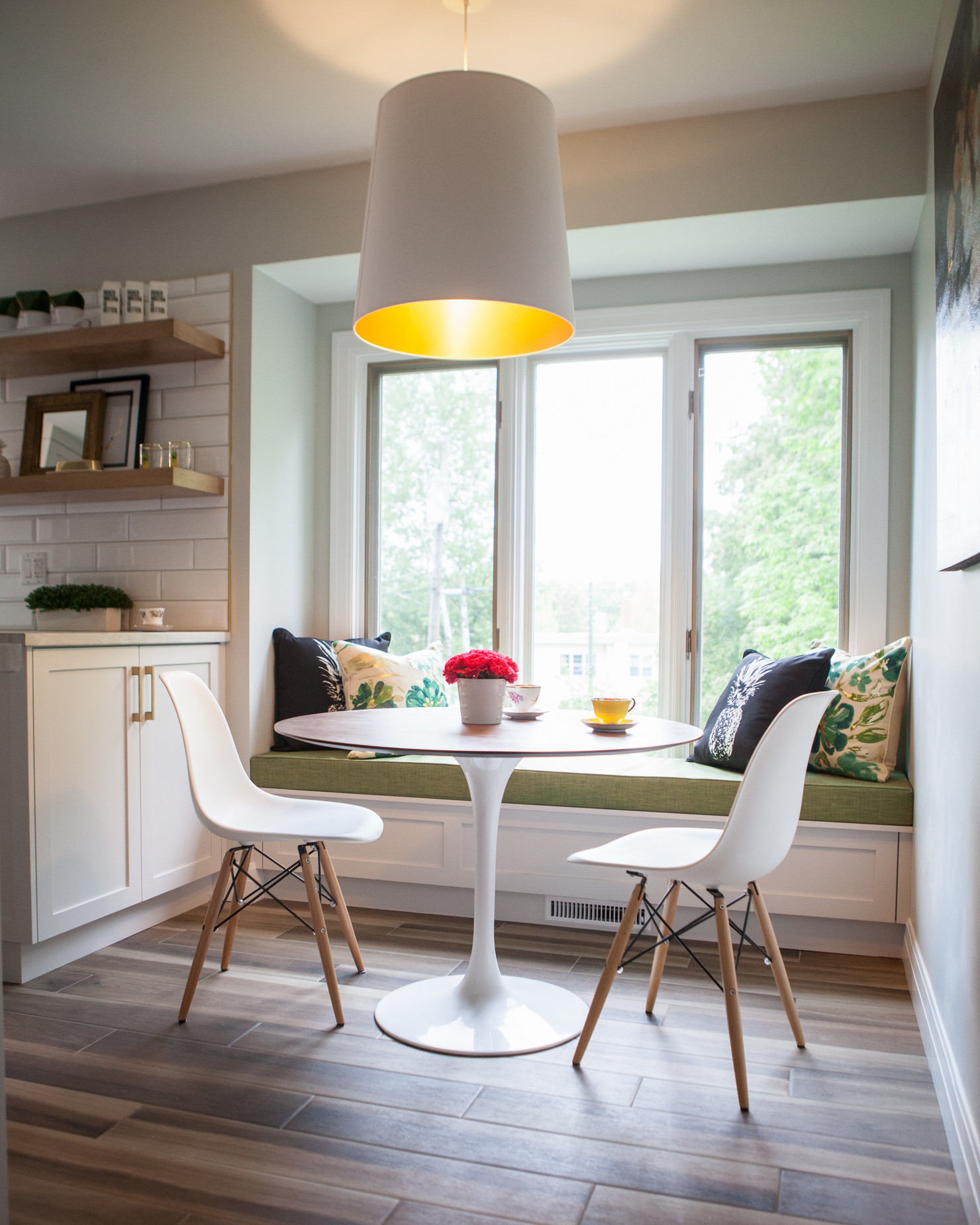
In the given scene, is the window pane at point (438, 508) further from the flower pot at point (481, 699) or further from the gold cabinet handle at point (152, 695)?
the flower pot at point (481, 699)

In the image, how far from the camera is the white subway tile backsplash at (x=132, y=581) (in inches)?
140

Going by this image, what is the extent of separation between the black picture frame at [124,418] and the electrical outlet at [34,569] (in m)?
0.48

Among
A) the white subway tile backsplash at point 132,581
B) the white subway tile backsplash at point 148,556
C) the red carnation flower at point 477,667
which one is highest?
the white subway tile backsplash at point 148,556

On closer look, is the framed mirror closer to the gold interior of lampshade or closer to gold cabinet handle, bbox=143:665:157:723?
gold cabinet handle, bbox=143:665:157:723

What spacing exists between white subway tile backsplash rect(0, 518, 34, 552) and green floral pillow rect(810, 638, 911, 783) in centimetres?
310

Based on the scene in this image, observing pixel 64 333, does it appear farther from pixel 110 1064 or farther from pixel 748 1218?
pixel 748 1218

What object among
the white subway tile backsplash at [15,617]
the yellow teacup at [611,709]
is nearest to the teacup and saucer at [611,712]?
the yellow teacup at [611,709]

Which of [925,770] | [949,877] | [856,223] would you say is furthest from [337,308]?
[949,877]

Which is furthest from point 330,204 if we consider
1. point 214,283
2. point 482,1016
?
point 482,1016

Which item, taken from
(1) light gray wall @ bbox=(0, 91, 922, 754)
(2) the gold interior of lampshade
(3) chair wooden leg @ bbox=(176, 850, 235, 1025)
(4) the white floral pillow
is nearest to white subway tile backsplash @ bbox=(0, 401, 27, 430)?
(1) light gray wall @ bbox=(0, 91, 922, 754)

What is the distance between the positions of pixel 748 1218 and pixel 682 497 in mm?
2489

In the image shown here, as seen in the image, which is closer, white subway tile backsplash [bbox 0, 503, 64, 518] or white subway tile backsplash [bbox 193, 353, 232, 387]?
white subway tile backsplash [bbox 193, 353, 232, 387]

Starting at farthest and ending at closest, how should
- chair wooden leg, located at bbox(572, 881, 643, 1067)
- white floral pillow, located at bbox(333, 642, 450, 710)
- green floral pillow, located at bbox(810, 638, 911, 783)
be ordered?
white floral pillow, located at bbox(333, 642, 450, 710) → green floral pillow, located at bbox(810, 638, 911, 783) → chair wooden leg, located at bbox(572, 881, 643, 1067)

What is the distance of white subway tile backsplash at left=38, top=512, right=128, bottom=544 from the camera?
3.63 m
